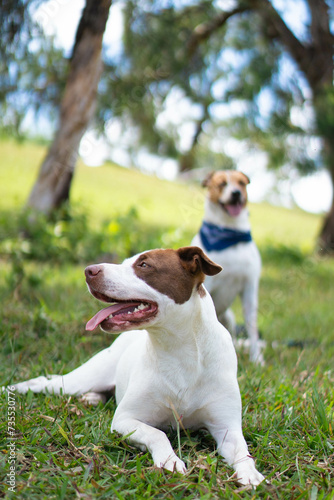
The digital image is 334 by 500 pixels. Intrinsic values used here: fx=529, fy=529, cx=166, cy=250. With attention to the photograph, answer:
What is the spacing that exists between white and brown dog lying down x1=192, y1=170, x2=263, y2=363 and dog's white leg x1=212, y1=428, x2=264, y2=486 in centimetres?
173

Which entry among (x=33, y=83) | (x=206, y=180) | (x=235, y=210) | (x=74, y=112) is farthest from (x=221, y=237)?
(x=33, y=83)

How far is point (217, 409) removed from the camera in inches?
97.4

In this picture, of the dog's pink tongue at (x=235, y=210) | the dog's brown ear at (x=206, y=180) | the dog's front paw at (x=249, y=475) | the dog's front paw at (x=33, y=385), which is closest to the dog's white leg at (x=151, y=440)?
the dog's front paw at (x=249, y=475)

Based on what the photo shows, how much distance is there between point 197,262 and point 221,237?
74.3 inches

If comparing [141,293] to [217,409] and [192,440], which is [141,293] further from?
[192,440]

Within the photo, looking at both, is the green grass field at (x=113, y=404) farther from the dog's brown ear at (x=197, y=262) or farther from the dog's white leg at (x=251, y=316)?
the dog's brown ear at (x=197, y=262)

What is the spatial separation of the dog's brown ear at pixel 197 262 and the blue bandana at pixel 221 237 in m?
1.83

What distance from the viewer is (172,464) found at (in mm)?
2234

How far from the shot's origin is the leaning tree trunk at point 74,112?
6848 millimetres

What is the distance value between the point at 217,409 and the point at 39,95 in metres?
7.39

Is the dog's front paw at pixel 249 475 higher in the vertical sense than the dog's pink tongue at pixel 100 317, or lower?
lower

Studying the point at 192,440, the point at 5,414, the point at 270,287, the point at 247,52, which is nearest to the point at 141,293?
the point at 192,440

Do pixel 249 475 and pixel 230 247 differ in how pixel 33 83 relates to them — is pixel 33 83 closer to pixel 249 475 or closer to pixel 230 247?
pixel 230 247

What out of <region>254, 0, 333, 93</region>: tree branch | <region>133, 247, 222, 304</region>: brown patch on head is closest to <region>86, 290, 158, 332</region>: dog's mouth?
<region>133, 247, 222, 304</region>: brown patch on head
